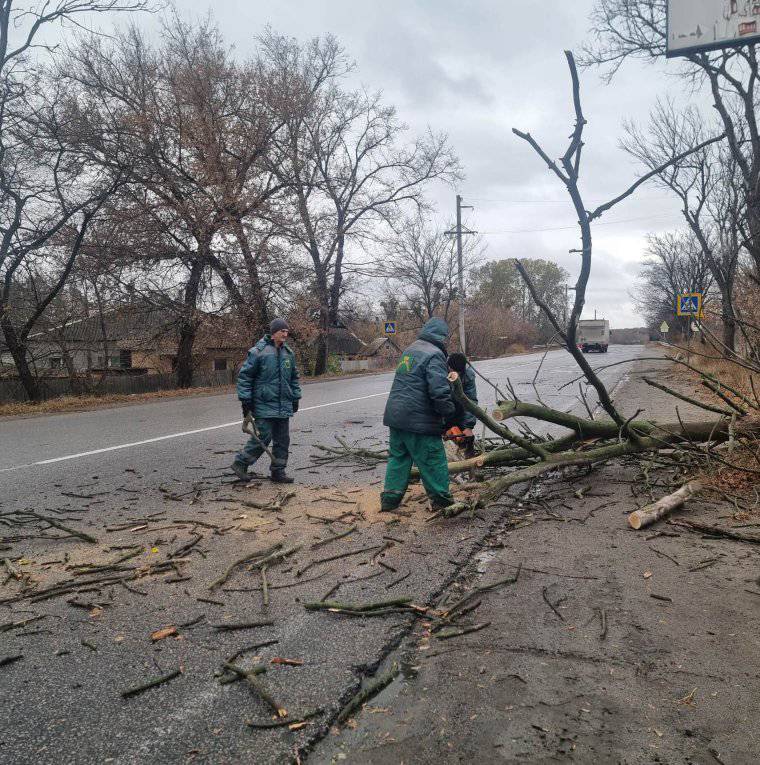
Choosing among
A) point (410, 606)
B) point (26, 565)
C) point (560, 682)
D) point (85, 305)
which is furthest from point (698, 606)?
point (85, 305)

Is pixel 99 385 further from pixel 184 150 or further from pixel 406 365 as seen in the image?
pixel 406 365

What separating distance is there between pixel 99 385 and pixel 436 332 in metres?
18.6

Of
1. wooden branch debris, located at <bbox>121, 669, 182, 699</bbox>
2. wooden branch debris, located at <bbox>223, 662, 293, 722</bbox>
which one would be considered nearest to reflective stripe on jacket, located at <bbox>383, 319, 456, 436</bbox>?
wooden branch debris, located at <bbox>223, 662, 293, 722</bbox>

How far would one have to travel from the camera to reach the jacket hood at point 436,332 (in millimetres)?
5553

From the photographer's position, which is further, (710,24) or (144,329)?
(144,329)

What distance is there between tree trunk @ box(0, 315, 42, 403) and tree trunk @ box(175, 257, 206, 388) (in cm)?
571

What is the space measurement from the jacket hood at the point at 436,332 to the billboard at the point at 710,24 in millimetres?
5254

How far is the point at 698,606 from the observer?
135 inches

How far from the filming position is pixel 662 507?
5.00 m

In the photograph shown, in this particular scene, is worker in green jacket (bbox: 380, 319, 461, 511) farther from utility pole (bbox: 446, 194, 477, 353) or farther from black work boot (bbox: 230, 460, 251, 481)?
utility pole (bbox: 446, 194, 477, 353)

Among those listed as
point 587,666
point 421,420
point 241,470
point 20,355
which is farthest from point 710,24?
point 20,355

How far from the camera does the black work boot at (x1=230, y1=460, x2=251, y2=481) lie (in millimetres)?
6762

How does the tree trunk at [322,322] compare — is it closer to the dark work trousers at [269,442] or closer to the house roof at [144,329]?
the house roof at [144,329]

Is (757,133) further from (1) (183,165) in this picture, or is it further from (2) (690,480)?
(1) (183,165)
